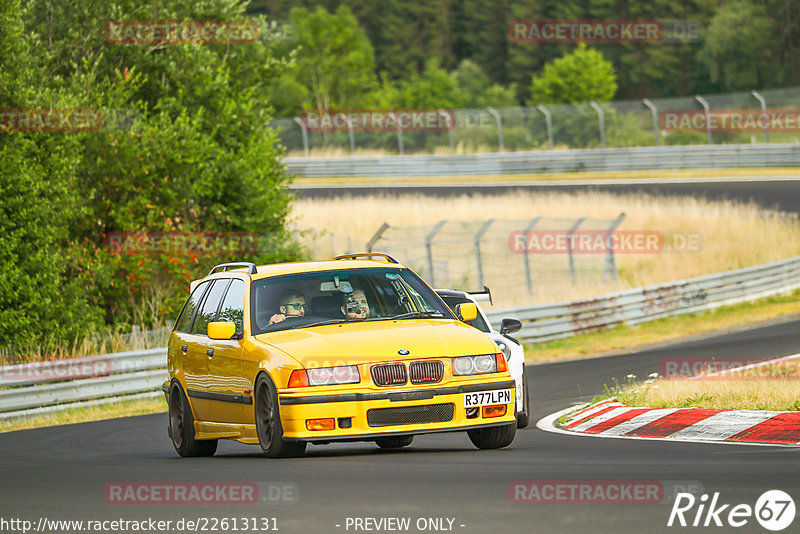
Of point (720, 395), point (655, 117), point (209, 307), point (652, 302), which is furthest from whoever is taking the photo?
point (655, 117)

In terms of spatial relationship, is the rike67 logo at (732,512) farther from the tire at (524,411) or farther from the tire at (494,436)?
the tire at (524,411)

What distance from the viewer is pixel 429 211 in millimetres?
40594

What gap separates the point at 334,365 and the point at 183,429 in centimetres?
253

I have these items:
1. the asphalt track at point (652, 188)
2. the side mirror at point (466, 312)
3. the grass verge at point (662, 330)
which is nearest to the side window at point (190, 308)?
the side mirror at point (466, 312)

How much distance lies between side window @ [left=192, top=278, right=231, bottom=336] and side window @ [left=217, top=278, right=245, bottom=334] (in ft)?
0.59

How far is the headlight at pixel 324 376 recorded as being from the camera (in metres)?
8.98

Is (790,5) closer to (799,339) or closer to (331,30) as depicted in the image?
(331,30)

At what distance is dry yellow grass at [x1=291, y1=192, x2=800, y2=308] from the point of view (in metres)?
33.0

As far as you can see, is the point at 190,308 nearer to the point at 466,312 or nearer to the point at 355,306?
the point at 355,306

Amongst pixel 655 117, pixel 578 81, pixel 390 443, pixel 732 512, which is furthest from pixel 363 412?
pixel 578 81

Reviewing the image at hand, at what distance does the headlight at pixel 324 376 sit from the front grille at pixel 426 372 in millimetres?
396

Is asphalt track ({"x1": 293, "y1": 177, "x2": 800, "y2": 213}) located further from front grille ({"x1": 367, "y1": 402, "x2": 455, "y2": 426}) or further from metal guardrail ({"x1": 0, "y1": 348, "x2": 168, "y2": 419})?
front grille ({"x1": 367, "y1": 402, "x2": 455, "y2": 426})

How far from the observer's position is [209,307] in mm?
11125

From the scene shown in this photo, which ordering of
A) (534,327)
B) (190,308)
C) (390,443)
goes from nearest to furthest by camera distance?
(390,443), (190,308), (534,327)
